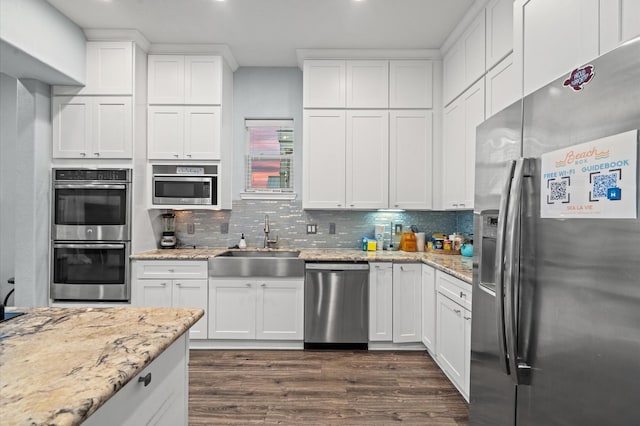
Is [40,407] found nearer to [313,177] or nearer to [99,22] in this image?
[313,177]

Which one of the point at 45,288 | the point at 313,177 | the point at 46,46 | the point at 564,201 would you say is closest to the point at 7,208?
the point at 45,288

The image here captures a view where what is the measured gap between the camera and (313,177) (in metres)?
3.72

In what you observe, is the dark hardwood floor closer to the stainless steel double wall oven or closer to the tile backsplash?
the stainless steel double wall oven

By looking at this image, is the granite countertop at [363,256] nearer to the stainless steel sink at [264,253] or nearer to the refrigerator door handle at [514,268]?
the stainless steel sink at [264,253]

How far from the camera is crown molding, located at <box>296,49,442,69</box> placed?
365 cm

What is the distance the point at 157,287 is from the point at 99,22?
2563 millimetres

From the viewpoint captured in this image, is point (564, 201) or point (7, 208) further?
point (7, 208)

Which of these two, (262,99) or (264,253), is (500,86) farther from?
(264,253)

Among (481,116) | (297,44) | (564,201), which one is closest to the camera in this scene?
(564,201)

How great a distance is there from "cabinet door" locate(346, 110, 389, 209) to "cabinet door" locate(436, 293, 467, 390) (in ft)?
4.42

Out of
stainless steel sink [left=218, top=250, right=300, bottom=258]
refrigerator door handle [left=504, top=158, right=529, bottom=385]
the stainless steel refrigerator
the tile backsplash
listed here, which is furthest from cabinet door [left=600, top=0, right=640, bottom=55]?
stainless steel sink [left=218, top=250, right=300, bottom=258]

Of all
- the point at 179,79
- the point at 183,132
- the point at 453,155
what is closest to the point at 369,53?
the point at 453,155

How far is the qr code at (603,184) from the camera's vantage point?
0.90m

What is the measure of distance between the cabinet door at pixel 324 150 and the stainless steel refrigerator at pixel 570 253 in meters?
2.29
